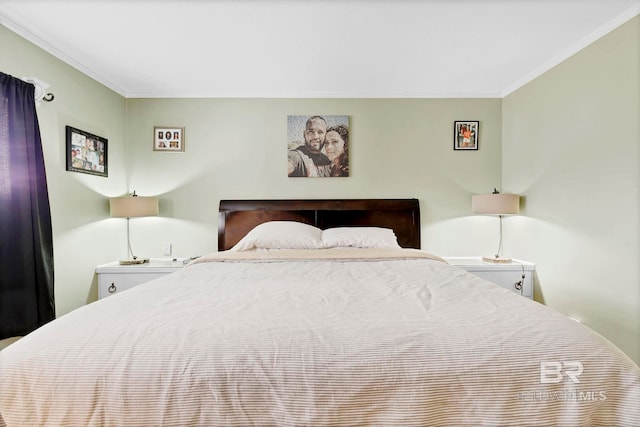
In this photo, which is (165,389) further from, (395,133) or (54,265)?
(395,133)

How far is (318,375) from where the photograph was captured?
81cm

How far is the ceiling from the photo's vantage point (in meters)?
1.87

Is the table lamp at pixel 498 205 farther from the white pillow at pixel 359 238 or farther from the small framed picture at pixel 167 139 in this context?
the small framed picture at pixel 167 139

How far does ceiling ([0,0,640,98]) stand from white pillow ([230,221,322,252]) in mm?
1384

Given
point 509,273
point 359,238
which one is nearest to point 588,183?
point 509,273

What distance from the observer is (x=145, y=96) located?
10.3 ft

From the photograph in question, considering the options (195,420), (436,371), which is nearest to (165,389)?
(195,420)

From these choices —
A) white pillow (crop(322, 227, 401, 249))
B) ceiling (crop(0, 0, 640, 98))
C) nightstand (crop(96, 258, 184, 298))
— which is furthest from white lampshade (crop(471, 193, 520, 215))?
nightstand (crop(96, 258, 184, 298))

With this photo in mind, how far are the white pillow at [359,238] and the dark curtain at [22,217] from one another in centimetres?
204

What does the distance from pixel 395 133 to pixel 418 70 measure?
26.1 inches

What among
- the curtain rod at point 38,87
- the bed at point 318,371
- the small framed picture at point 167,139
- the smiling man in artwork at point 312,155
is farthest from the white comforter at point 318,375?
the small framed picture at point 167,139

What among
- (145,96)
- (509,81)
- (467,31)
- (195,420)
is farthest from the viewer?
(145,96)

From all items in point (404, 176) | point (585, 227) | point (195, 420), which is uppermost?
point (404, 176)

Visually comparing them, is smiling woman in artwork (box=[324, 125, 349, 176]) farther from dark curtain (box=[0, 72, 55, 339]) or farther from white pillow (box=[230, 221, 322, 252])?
dark curtain (box=[0, 72, 55, 339])
